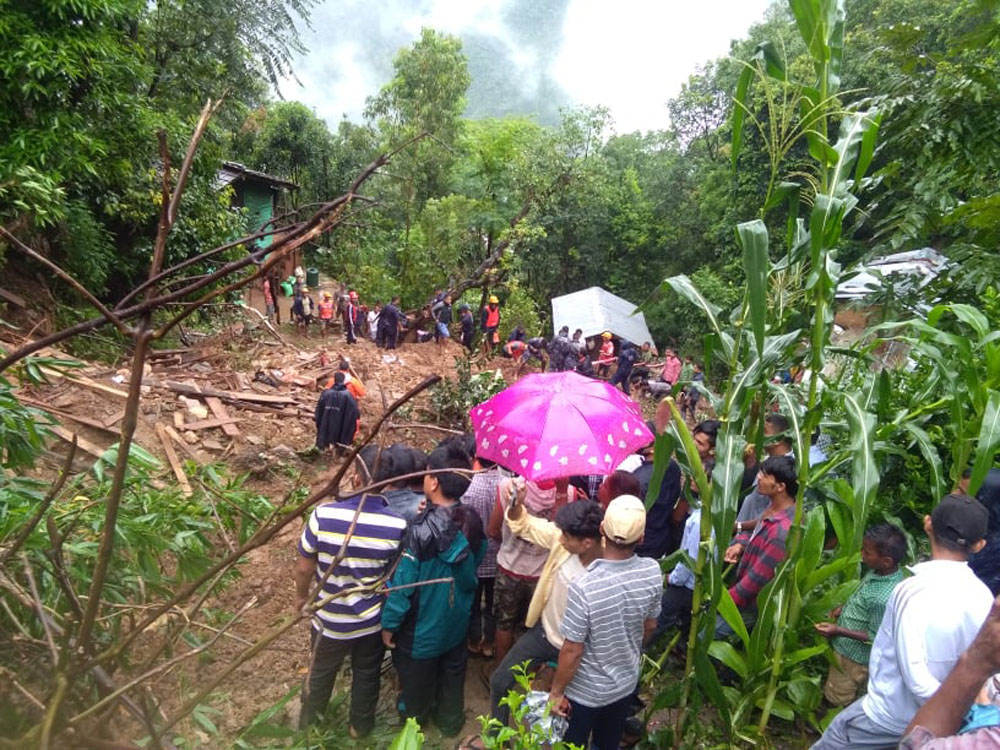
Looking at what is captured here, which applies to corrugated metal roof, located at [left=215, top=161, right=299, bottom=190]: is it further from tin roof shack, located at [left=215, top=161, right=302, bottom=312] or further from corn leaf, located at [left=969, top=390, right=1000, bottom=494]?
corn leaf, located at [left=969, top=390, right=1000, bottom=494]

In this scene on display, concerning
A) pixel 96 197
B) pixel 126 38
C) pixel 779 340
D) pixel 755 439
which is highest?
pixel 126 38

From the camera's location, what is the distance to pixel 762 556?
303 centimetres

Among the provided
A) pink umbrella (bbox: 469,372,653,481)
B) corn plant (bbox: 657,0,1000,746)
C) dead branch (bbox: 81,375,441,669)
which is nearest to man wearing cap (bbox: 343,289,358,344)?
pink umbrella (bbox: 469,372,653,481)

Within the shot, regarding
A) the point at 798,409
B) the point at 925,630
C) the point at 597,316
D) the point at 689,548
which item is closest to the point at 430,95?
the point at 597,316

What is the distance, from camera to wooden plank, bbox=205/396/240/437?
7.56m

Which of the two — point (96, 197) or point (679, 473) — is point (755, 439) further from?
point (96, 197)

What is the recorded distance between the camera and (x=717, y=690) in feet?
9.11

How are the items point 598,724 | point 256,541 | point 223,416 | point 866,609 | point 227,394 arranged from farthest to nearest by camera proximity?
point 227,394
point 223,416
point 866,609
point 598,724
point 256,541

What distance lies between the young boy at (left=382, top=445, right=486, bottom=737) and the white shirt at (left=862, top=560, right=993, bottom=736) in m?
1.72

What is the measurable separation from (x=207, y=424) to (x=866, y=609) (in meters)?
7.22

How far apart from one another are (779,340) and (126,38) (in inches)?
398

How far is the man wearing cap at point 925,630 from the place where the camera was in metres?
1.95

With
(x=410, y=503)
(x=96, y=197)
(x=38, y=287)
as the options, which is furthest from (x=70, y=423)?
(x=410, y=503)

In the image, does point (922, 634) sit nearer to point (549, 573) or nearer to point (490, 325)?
point (549, 573)
